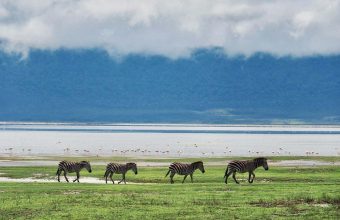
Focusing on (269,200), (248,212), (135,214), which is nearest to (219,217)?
(248,212)

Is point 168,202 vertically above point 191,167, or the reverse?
point 191,167

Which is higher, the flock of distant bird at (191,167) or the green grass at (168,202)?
the flock of distant bird at (191,167)

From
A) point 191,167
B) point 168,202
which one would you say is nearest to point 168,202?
point 168,202

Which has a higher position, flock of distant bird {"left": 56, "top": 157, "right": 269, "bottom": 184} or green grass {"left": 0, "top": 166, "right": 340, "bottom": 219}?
flock of distant bird {"left": 56, "top": 157, "right": 269, "bottom": 184}

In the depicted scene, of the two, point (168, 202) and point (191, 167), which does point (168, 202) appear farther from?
point (191, 167)

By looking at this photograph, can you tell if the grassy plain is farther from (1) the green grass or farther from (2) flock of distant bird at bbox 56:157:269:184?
(2) flock of distant bird at bbox 56:157:269:184

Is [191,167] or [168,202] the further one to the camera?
[191,167]

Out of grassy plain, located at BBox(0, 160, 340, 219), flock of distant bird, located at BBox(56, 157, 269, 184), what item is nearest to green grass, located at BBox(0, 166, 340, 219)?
grassy plain, located at BBox(0, 160, 340, 219)

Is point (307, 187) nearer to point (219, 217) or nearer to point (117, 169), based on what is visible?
point (219, 217)

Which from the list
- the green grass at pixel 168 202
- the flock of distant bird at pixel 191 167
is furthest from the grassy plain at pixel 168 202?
the flock of distant bird at pixel 191 167

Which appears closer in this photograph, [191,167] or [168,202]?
[168,202]

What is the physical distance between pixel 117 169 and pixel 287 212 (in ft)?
72.8

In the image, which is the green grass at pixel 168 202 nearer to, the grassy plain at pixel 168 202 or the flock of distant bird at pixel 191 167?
the grassy plain at pixel 168 202

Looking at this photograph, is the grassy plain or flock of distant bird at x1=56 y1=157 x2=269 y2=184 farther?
flock of distant bird at x1=56 y1=157 x2=269 y2=184
